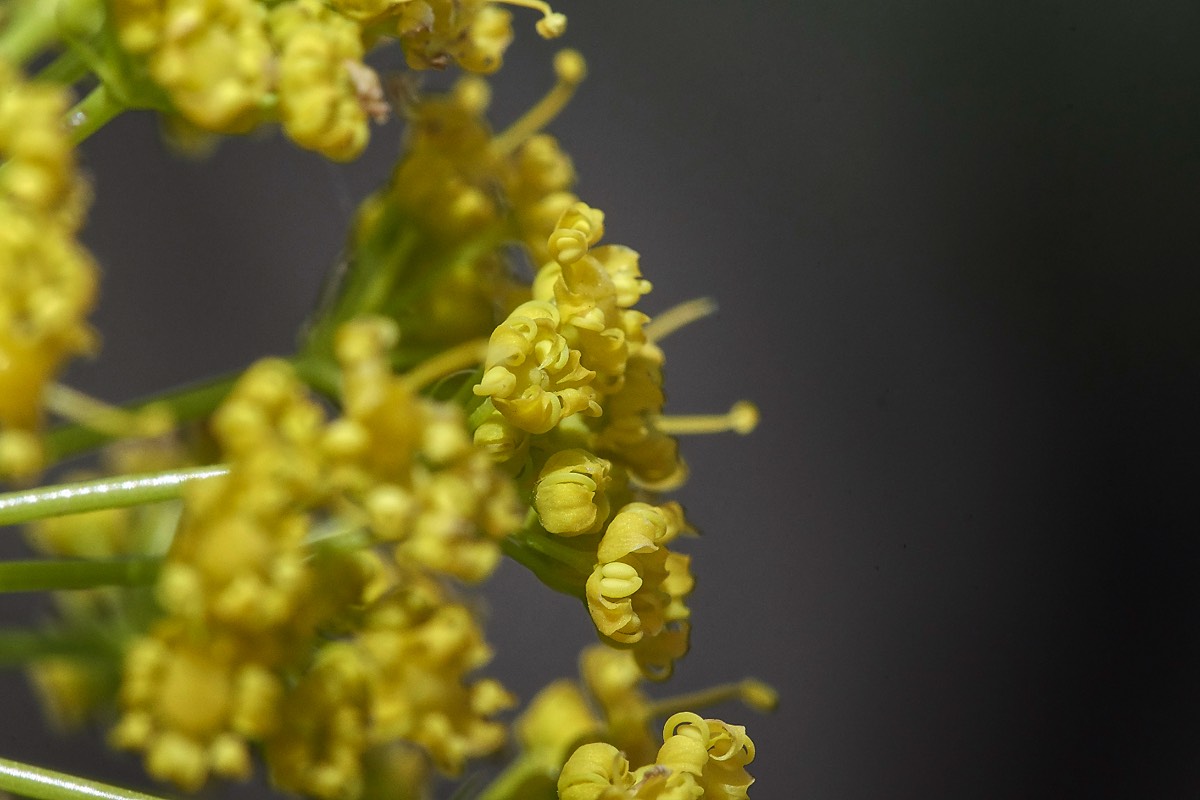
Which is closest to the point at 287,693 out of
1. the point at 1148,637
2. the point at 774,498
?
the point at 774,498

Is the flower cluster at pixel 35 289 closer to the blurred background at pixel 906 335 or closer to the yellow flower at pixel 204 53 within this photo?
the yellow flower at pixel 204 53

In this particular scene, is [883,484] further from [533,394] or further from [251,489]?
[251,489]

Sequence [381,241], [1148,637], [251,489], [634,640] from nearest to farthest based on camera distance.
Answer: [251,489] → [634,640] → [381,241] → [1148,637]

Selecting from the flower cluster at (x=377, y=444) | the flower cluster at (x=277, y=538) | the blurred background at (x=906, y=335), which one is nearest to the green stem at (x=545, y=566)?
the flower cluster at (x=377, y=444)

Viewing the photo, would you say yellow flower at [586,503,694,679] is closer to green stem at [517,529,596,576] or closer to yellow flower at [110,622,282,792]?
green stem at [517,529,596,576]

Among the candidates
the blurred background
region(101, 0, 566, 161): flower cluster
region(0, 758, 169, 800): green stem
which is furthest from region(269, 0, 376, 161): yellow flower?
the blurred background

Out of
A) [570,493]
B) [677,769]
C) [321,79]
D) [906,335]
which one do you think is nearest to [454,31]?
[321,79]
